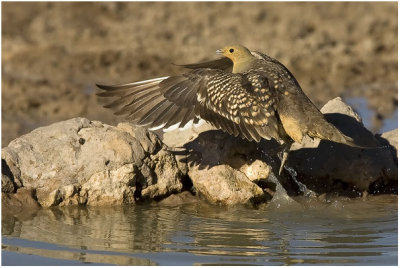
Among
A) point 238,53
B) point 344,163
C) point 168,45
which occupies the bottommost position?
point 344,163

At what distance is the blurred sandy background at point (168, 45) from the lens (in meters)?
13.6

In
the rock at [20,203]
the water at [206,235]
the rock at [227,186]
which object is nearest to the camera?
the water at [206,235]

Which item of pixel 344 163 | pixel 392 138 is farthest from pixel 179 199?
pixel 392 138

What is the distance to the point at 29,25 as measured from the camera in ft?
53.7

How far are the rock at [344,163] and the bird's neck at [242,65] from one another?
3.32ft

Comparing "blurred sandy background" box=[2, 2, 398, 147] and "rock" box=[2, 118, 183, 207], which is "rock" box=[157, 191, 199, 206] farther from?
"blurred sandy background" box=[2, 2, 398, 147]

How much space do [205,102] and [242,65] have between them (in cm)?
99

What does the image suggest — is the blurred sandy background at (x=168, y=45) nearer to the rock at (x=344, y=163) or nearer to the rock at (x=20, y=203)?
the rock at (x=344, y=163)

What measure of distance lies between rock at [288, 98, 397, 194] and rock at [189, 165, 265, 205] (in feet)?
2.79

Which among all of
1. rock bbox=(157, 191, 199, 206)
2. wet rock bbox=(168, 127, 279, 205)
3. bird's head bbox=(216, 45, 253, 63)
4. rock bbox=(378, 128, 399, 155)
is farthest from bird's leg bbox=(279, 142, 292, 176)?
rock bbox=(378, 128, 399, 155)

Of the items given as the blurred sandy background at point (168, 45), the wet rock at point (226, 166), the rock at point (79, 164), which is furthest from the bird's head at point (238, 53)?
the blurred sandy background at point (168, 45)

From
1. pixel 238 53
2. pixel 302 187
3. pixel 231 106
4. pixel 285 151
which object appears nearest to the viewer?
pixel 231 106

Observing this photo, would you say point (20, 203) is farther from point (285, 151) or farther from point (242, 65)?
point (242, 65)

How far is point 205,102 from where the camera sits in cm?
817
